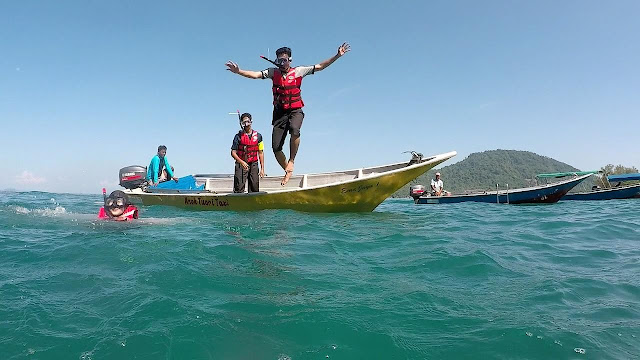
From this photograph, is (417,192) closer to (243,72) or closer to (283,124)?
(283,124)

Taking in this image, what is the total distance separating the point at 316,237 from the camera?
6074mm

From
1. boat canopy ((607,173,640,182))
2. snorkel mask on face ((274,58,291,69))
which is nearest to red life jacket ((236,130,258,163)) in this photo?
snorkel mask on face ((274,58,291,69))

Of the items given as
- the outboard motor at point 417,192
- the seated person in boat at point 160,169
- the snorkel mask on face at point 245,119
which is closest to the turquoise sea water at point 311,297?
the snorkel mask on face at point 245,119

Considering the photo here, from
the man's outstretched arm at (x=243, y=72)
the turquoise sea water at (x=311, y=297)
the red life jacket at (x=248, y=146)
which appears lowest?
the turquoise sea water at (x=311, y=297)

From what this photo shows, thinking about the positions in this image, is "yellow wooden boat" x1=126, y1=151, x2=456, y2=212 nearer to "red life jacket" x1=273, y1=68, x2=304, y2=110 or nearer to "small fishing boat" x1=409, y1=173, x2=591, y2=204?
"red life jacket" x1=273, y1=68, x2=304, y2=110

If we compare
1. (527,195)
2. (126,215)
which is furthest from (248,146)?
(527,195)

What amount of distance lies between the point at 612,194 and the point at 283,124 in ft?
79.3

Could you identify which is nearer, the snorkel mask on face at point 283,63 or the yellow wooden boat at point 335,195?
the snorkel mask on face at point 283,63

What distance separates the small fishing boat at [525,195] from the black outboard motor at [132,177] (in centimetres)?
1718

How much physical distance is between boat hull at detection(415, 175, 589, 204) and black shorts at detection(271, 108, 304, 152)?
17.3m

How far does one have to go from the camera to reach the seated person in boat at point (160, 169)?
46.5ft

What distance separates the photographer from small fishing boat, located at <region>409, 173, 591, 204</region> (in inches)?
789

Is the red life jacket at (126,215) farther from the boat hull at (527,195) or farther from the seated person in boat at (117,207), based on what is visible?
the boat hull at (527,195)

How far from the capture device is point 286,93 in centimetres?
794
